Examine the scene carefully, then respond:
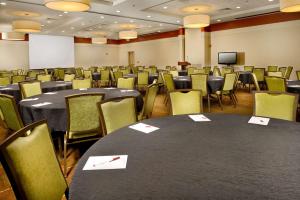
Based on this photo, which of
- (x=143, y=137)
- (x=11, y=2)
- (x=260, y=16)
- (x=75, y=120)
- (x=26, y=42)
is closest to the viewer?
(x=143, y=137)

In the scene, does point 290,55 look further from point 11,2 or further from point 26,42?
point 26,42

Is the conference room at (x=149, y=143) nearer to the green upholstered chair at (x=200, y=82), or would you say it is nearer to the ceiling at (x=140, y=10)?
the green upholstered chair at (x=200, y=82)

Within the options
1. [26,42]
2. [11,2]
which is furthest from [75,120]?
[26,42]

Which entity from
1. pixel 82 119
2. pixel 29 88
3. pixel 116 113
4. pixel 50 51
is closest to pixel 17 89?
pixel 29 88

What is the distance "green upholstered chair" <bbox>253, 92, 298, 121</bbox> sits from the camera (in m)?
2.67

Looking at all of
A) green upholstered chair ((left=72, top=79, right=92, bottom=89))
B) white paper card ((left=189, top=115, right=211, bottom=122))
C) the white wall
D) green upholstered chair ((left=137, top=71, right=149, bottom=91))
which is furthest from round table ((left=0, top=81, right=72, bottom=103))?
the white wall

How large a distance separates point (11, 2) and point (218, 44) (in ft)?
30.6

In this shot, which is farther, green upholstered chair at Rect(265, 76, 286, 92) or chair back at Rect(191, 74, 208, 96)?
chair back at Rect(191, 74, 208, 96)

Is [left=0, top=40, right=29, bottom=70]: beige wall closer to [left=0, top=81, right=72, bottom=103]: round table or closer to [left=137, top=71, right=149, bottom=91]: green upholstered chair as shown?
[left=137, top=71, right=149, bottom=91]: green upholstered chair

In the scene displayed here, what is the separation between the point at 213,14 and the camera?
429 inches

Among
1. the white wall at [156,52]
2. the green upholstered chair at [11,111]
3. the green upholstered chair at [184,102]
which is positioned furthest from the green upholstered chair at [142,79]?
the white wall at [156,52]

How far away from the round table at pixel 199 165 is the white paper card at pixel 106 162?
33 millimetres

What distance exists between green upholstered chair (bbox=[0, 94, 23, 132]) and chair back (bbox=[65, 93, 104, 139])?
54 centimetres

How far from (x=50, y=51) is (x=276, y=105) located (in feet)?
54.5
